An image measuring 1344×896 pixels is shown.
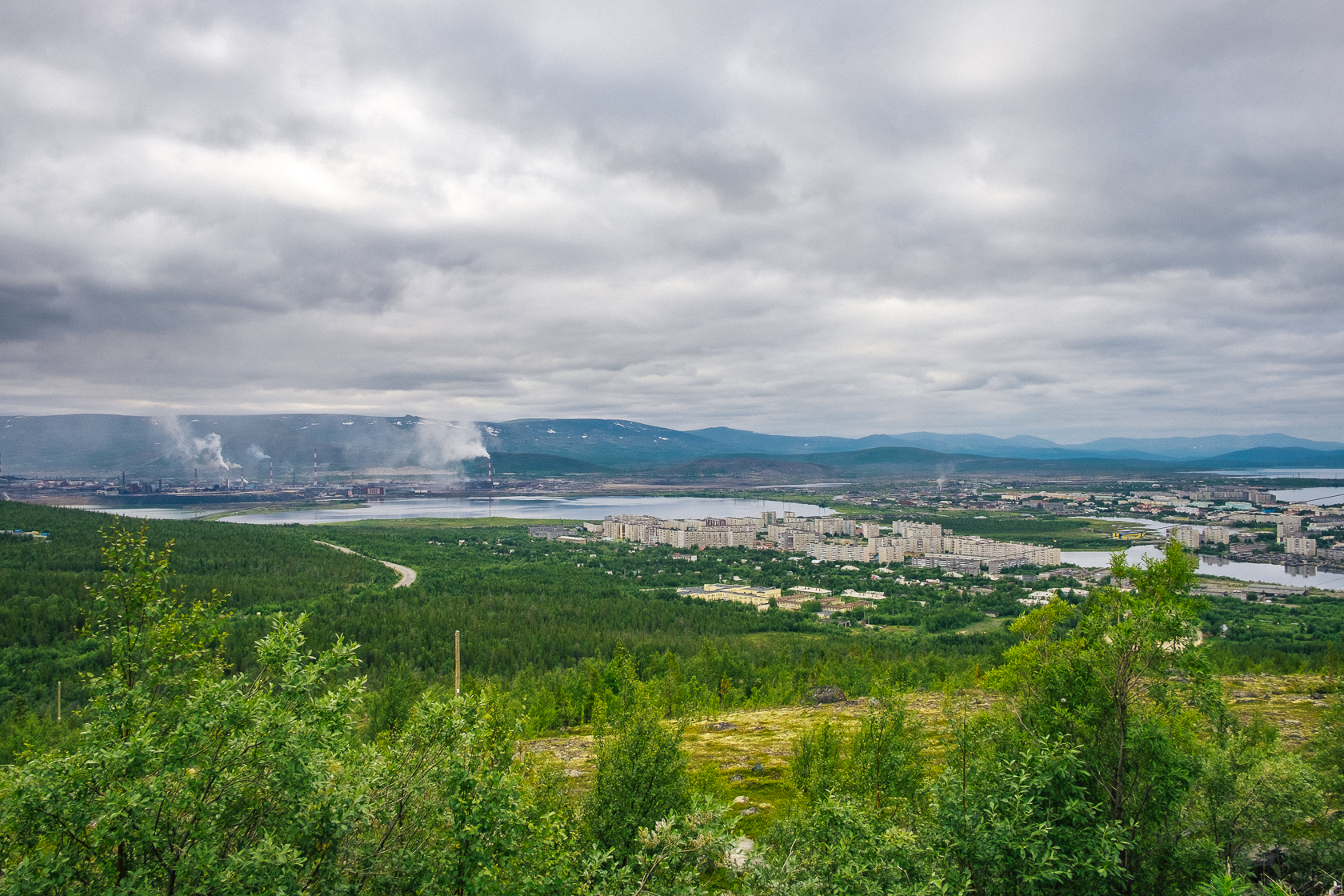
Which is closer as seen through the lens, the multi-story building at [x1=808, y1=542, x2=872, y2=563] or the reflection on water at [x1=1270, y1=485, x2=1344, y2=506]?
Result: the multi-story building at [x1=808, y1=542, x2=872, y2=563]

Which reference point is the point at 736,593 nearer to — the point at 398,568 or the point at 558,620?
the point at 558,620

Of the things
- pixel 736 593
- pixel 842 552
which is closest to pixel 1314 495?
pixel 842 552

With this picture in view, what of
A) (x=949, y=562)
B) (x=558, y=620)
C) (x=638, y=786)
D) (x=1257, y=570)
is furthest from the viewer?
(x=949, y=562)

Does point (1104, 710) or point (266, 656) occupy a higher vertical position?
point (266, 656)

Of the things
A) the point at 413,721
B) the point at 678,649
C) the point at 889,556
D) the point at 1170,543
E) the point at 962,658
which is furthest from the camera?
the point at 889,556

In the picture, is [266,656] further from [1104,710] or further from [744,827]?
[744,827]

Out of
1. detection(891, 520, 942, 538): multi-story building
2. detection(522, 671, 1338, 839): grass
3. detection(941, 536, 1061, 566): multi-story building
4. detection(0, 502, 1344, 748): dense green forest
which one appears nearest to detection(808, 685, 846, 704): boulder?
detection(522, 671, 1338, 839): grass

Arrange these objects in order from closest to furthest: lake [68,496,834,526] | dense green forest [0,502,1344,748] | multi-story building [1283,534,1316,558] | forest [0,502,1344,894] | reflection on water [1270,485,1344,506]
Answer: forest [0,502,1344,894]
dense green forest [0,502,1344,748]
multi-story building [1283,534,1316,558]
lake [68,496,834,526]
reflection on water [1270,485,1344,506]

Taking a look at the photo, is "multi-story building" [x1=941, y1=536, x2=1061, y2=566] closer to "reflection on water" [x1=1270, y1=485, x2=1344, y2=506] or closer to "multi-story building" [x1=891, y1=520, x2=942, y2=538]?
"multi-story building" [x1=891, y1=520, x2=942, y2=538]

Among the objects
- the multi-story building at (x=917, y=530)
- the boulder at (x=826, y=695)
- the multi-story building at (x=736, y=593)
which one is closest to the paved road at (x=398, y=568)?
the multi-story building at (x=736, y=593)

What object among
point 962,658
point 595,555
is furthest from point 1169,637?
point 595,555

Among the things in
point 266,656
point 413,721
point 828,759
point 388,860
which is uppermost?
point 266,656
